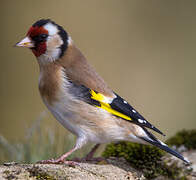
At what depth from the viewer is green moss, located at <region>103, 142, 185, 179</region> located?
3.93 metres

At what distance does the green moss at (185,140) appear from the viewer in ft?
16.1

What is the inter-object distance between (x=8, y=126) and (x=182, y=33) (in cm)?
478

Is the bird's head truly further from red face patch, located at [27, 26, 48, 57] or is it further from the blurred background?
the blurred background

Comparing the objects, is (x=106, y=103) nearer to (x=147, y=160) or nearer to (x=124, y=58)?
(x=147, y=160)

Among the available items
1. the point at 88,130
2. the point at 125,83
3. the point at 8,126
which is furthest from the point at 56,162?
the point at 125,83

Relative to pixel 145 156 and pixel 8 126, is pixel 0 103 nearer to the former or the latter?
pixel 8 126

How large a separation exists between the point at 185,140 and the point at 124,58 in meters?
4.42

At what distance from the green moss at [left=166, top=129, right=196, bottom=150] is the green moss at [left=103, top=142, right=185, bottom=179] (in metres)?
0.87

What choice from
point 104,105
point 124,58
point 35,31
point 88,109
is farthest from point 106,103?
point 124,58

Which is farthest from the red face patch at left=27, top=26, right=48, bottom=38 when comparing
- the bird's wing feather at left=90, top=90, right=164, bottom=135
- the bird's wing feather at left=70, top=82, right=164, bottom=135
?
the bird's wing feather at left=90, top=90, right=164, bottom=135

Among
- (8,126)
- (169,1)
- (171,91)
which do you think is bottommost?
(8,126)

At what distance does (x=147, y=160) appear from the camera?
13.1ft

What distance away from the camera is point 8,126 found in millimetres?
8180

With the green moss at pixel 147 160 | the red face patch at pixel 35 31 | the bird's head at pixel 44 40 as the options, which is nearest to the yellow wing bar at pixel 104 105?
the green moss at pixel 147 160
